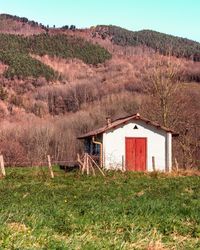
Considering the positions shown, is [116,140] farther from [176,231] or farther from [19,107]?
[19,107]

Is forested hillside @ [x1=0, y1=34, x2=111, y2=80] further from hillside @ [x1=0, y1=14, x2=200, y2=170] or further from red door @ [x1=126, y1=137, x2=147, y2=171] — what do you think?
red door @ [x1=126, y1=137, x2=147, y2=171]

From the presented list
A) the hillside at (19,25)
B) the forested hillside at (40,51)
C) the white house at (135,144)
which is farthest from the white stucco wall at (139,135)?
the hillside at (19,25)

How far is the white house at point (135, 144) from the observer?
3941 centimetres

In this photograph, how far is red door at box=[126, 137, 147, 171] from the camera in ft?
131

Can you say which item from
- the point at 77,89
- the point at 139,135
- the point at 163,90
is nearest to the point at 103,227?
the point at 139,135

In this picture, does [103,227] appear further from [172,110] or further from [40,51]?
[40,51]

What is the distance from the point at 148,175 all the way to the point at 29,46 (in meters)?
115

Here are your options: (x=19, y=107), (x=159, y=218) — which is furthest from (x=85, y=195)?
(x=19, y=107)

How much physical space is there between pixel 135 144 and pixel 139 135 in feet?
2.40

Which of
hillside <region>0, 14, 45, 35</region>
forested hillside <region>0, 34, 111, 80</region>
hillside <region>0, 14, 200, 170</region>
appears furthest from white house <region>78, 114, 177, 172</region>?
hillside <region>0, 14, 45, 35</region>

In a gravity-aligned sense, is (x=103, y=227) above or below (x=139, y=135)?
below

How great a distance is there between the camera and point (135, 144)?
39.9 meters

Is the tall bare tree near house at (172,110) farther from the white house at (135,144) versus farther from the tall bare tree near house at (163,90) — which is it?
the white house at (135,144)

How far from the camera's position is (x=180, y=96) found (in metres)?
52.9
